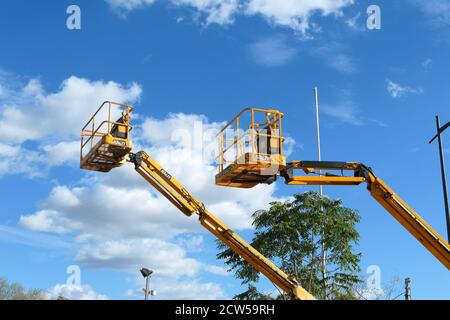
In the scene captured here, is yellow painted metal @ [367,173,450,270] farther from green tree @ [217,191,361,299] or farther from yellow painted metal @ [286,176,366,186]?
green tree @ [217,191,361,299]

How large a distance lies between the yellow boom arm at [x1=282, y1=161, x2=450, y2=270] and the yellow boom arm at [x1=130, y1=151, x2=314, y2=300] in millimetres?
3061

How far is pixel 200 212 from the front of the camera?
58.5ft

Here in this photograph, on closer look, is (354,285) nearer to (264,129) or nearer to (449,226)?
(449,226)

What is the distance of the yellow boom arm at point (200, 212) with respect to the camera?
17.4m

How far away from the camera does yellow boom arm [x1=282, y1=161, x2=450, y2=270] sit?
17422mm

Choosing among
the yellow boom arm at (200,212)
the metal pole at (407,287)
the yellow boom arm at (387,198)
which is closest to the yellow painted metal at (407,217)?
the yellow boom arm at (387,198)

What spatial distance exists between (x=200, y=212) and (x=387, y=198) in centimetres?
596

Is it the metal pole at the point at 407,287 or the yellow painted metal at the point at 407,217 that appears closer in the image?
the yellow painted metal at the point at 407,217

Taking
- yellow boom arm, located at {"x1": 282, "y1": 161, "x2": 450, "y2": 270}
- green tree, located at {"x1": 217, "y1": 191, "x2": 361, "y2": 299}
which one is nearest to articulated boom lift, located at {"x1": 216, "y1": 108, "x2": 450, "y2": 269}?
yellow boom arm, located at {"x1": 282, "y1": 161, "x2": 450, "y2": 270}

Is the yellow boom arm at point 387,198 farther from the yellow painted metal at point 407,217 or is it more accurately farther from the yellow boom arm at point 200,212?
the yellow boom arm at point 200,212

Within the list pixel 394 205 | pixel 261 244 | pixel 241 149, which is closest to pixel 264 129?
pixel 241 149

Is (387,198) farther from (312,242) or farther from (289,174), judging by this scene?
(312,242)

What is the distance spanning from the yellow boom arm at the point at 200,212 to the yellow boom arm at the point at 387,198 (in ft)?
10.0
